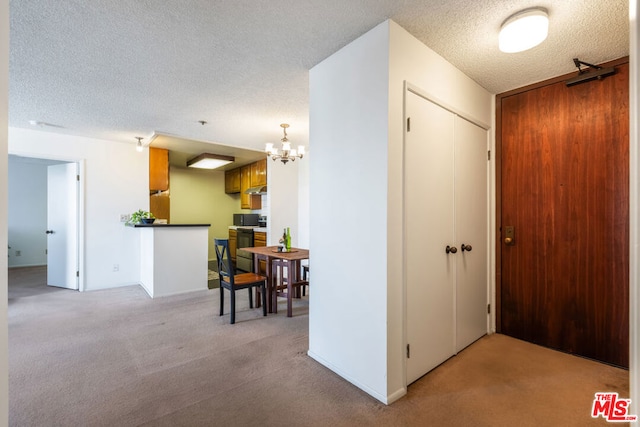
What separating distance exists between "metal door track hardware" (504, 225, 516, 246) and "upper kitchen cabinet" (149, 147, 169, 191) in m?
5.01

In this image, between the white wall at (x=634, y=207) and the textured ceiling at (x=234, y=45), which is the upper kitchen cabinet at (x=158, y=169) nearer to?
the textured ceiling at (x=234, y=45)

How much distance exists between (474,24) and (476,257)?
5.95 ft

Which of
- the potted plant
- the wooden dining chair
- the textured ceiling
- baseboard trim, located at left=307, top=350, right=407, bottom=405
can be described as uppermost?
the textured ceiling

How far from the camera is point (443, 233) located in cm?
221

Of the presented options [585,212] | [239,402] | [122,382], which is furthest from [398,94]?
[122,382]

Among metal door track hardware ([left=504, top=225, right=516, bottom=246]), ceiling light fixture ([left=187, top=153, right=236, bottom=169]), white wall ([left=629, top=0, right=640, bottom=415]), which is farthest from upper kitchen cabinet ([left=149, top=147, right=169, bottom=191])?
white wall ([left=629, top=0, right=640, bottom=415])

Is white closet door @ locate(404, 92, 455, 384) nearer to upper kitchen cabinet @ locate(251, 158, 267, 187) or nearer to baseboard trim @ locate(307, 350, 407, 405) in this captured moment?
baseboard trim @ locate(307, 350, 407, 405)

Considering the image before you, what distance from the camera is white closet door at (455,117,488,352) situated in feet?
7.83

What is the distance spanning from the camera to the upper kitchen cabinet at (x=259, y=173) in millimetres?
5758

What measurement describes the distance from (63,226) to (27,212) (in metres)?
2.84

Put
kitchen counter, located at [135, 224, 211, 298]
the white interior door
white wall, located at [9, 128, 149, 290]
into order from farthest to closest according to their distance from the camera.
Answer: the white interior door, white wall, located at [9, 128, 149, 290], kitchen counter, located at [135, 224, 211, 298]

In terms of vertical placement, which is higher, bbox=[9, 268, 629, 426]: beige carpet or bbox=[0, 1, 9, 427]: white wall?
bbox=[0, 1, 9, 427]: white wall

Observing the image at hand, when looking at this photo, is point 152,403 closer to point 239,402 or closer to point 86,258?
point 239,402

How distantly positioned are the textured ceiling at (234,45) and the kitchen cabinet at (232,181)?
12.2ft
